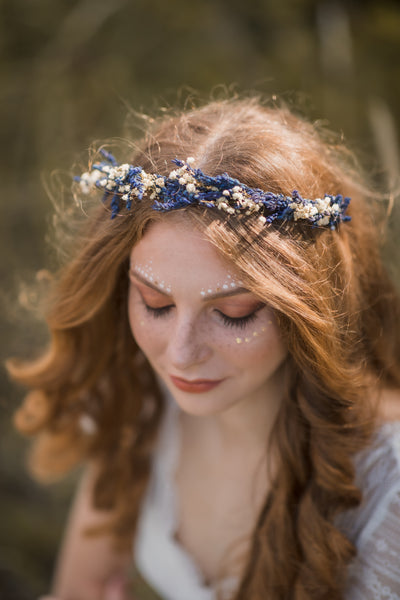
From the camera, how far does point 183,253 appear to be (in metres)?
1.05

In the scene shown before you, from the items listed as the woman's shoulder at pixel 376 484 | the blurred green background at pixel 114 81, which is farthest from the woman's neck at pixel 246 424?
the blurred green background at pixel 114 81

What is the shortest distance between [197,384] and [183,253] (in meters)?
0.31

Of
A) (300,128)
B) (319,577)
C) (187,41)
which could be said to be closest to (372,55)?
(187,41)

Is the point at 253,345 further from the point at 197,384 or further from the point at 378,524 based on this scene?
the point at 378,524

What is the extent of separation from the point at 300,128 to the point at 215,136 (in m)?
0.24

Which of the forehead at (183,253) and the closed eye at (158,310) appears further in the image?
the closed eye at (158,310)

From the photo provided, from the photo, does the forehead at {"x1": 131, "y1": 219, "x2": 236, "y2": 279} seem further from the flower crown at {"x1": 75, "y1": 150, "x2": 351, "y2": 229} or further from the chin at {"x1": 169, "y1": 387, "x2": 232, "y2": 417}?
the chin at {"x1": 169, "y1": 387, "x2": 232, "y2": 417}

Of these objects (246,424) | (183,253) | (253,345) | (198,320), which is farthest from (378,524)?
(183,253)

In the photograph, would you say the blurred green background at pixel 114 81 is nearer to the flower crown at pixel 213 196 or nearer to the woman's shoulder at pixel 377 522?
the flower crown at pixel 213 196

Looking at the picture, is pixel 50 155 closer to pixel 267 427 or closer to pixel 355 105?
pixel 355 105

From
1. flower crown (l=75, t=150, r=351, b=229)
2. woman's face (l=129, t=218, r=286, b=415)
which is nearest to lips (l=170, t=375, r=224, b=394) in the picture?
woman's face (l=129, t=218, r=286, b=415)

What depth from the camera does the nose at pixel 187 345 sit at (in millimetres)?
1085

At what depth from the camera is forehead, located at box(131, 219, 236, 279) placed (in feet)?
3.39

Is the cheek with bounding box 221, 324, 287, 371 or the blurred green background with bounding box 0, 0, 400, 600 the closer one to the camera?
the cheek with bounding box 221, 324, 287, 371
